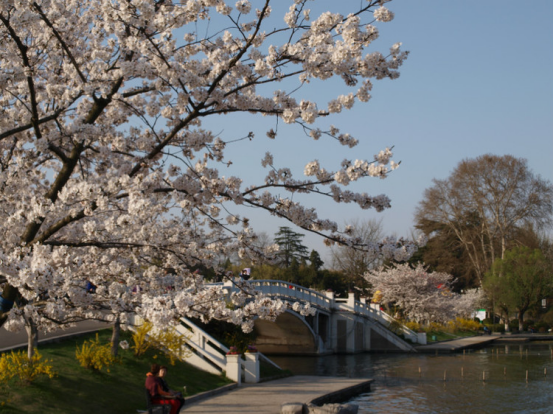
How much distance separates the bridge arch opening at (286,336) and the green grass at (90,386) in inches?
756

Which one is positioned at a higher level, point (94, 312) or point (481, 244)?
point (481, 244)

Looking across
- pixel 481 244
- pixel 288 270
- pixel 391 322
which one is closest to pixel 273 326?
pixel 391 322

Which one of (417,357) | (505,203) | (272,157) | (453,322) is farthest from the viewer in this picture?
(505,203)

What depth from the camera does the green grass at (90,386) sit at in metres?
11.6

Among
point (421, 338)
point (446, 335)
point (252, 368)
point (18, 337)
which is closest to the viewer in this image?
point (18, 337)

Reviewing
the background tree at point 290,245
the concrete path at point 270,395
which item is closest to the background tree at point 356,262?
the background tree at point 290,245

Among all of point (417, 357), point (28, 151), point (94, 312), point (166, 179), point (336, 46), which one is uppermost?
point (336, 46)

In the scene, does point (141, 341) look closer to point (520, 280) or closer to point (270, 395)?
point (270, 395)

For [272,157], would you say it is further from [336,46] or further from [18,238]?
[18,238]

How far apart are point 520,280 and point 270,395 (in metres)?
47.8

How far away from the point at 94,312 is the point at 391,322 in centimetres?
3230

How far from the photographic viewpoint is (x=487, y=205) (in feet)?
200

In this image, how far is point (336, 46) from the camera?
780cm

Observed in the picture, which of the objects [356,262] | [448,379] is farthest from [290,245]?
[448,379]
